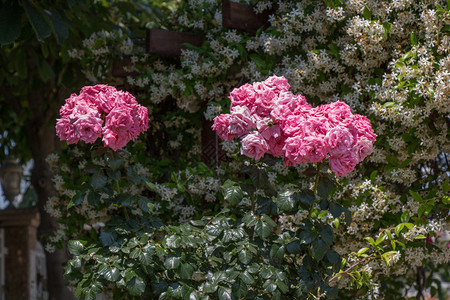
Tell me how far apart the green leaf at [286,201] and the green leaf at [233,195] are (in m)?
0.17

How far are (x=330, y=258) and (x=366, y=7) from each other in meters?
1.31

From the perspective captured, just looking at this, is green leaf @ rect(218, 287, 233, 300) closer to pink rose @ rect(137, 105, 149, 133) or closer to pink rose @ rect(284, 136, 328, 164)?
pink rose @ rect(284, 136, 328, 164)

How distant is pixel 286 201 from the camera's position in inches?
92.9

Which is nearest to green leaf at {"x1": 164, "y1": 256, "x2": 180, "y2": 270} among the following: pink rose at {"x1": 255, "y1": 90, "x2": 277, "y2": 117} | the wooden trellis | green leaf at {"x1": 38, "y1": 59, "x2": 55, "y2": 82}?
pink rose at {"x1": 255, "y1": 90, "x2": 277, "y2": 117}

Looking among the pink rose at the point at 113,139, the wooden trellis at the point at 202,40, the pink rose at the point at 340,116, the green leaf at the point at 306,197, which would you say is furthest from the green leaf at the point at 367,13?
the pink rose at the point at 113,139

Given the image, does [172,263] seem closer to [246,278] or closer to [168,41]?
[246,278]

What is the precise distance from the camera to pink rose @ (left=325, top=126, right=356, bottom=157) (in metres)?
2.17

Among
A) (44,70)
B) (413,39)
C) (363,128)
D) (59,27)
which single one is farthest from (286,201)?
(44,70)

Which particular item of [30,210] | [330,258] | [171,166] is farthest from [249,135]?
[30,210]

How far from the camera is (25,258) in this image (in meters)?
6.79

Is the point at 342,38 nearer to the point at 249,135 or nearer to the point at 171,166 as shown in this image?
the point at 249,135

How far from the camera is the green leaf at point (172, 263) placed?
2.35 metres

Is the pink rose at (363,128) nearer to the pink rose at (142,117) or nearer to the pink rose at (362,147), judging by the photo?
the pink rose at (362,147)

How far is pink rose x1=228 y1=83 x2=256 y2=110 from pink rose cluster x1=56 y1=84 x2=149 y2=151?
452mm
